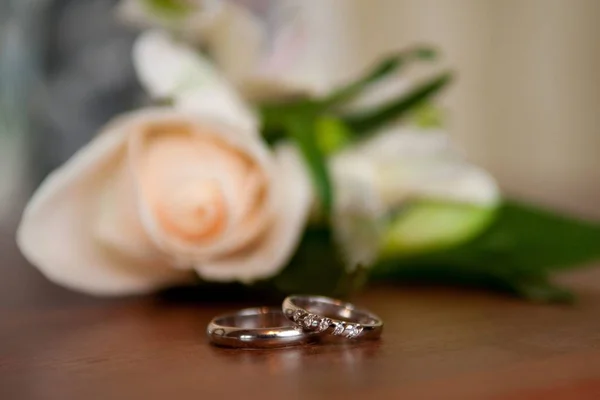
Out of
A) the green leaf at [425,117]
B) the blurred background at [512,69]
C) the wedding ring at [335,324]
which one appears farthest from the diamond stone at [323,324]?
the blurred background at [512,69]

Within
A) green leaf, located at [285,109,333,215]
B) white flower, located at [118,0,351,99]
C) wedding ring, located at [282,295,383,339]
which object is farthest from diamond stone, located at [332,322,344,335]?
white flower, located at [118,0,351,99]

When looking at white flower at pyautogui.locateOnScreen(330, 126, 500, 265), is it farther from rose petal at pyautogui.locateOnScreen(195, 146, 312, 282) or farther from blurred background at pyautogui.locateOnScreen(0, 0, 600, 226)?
blurred background at pyautogui.locateOnScreen(0, 0, 600, 226)

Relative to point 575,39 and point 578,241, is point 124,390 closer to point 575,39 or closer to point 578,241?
point 578,241

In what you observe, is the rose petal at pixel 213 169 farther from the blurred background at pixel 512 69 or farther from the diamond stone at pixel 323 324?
the blurred background at pixel 512 69

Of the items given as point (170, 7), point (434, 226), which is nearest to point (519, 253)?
point (434, 226)

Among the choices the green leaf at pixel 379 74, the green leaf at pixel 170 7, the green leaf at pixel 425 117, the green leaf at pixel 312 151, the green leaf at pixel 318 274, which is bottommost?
the green leaf at pixel 318 274

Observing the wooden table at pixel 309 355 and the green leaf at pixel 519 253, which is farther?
the green leaf at pixel 519 253

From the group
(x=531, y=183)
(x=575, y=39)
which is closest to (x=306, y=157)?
(x=531, y=183)

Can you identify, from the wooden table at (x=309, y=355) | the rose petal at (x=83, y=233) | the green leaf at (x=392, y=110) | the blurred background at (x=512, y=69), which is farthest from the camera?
the blurred background at (x=512, y=69)

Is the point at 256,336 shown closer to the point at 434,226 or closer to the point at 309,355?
the point at 309,355
